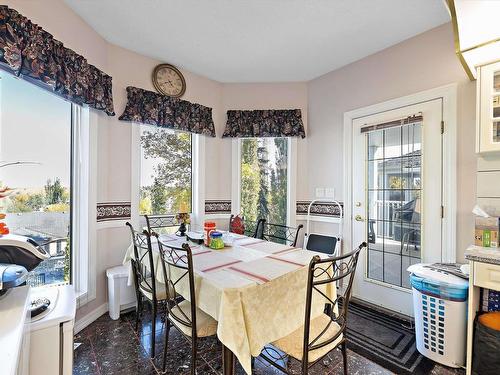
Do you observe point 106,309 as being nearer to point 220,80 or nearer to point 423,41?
point 220,80

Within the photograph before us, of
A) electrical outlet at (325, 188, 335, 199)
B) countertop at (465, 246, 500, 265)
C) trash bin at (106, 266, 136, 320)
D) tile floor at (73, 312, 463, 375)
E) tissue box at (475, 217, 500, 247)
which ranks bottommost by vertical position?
tile floor at (73, 312, 463, 375)

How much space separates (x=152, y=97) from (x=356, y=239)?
Answer: 2868 millimetres

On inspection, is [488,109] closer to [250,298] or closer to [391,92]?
[391,92]

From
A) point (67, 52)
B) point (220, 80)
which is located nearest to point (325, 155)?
point (220, 80)

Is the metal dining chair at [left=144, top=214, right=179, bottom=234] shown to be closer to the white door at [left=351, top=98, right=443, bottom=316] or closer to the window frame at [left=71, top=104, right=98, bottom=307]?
the window frame at [left=71, top=104, right=98, bottom=307]

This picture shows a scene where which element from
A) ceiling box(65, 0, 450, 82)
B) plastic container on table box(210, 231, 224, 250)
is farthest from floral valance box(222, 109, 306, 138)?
plastic container on table box(210, 231, 224, 250)

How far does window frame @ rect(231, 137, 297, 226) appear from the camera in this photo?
11.2ft

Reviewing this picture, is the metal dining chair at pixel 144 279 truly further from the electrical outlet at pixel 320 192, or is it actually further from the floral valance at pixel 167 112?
the electrical outlet at pixel 320 192

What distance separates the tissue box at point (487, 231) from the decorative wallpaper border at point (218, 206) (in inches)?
103

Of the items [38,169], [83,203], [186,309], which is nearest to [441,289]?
[186,309]

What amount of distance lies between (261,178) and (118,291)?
2.18 m

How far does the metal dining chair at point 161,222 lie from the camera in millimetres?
2983

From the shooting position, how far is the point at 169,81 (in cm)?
304

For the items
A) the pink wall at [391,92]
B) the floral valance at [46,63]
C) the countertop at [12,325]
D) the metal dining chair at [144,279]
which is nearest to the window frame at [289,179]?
the pink wall at [391,92]
